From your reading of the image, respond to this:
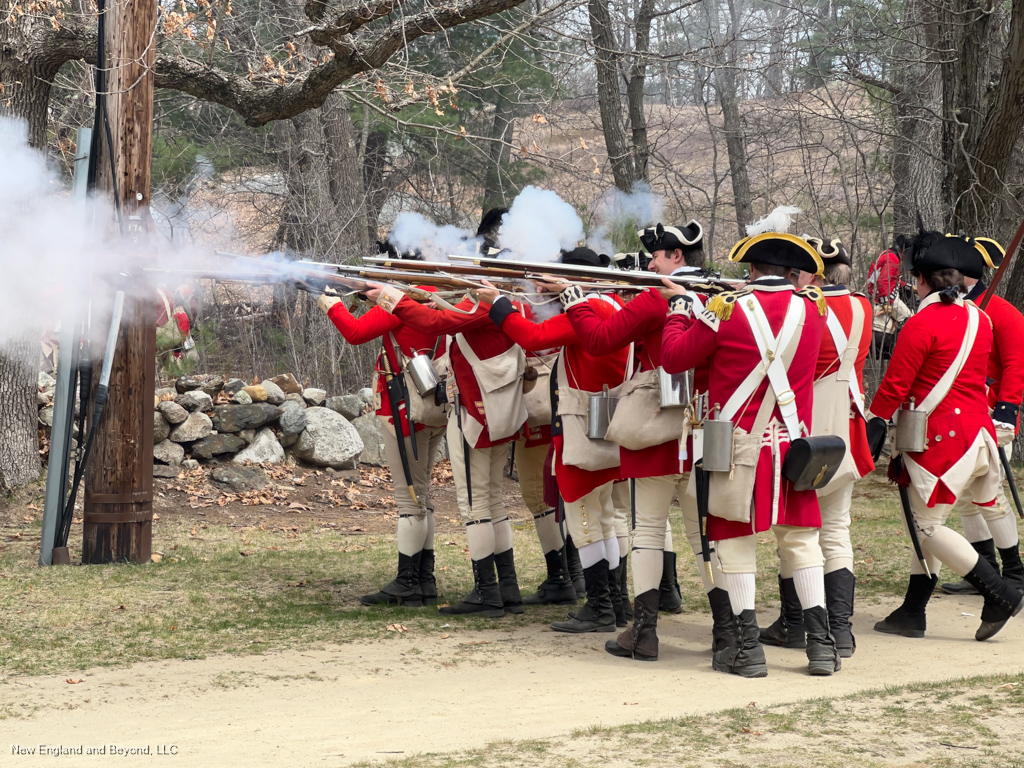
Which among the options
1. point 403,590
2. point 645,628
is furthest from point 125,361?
point 645,628

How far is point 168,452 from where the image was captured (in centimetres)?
1115

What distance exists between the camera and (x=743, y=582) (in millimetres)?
5125

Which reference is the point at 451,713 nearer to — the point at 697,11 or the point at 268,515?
the point at 268,515

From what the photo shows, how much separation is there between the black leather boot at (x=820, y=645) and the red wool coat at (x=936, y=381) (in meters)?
1.21

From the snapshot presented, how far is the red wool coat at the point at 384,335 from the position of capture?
6.14 meters

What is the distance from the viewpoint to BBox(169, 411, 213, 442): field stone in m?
11.3

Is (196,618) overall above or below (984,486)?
below

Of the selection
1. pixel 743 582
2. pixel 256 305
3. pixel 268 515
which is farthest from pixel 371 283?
pixel 256 305

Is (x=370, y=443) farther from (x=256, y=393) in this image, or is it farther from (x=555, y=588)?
(x=555, y=588)

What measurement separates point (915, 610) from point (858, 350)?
1.62 m

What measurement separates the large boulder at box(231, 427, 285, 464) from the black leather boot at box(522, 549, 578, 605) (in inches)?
217

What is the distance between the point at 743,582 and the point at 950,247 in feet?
7.59

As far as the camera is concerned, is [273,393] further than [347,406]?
No

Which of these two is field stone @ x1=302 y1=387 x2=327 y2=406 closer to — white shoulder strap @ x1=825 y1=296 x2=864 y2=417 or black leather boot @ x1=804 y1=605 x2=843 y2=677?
white shoulder strap @ x1=825 y1=296 x2=864 y2=417
